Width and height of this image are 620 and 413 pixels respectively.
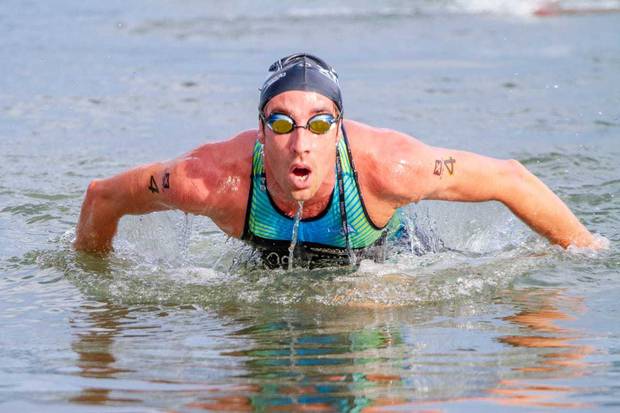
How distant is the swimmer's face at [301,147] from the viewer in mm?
5688

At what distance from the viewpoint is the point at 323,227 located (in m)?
6.32

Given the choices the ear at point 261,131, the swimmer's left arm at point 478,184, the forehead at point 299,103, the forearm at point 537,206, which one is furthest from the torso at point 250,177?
the forearm at point 537,206

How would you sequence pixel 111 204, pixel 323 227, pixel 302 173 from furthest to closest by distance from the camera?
pixel 111 204 → pixel 323 227 → pixel 302 173

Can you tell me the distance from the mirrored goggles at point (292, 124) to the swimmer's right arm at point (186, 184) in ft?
1.72

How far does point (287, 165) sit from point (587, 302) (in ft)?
5.50

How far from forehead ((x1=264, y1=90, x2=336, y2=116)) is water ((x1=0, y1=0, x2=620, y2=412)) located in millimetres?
1002

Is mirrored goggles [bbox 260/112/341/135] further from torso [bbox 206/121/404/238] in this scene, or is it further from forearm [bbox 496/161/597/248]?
forearm [bbox 496/161/597/248]

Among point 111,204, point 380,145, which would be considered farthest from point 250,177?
point 111,204

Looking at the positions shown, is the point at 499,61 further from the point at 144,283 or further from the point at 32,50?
the point at 144,283

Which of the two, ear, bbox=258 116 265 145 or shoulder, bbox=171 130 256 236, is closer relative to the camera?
ear, bbox=258 116 265 145

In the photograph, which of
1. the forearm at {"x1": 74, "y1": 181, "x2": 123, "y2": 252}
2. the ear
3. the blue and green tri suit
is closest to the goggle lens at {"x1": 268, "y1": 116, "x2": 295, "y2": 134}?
the ear

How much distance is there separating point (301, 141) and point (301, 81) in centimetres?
35

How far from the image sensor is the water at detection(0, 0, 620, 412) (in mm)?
4711

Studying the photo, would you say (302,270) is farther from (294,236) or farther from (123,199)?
(123,199)
